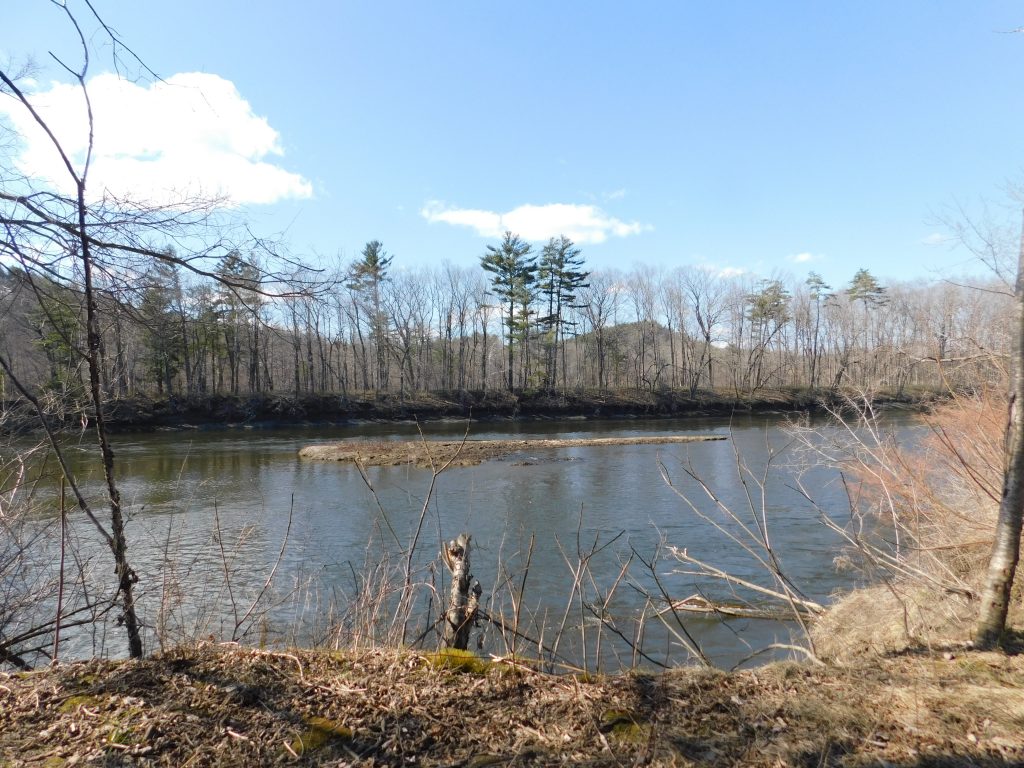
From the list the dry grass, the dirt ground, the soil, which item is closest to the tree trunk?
the dry grass

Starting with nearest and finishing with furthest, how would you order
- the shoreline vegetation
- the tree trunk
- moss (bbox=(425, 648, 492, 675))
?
moss (bbox=(425, 648, 492, 675)) → the tree trunk → the shoreline vegetation

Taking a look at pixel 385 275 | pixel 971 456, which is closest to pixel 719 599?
pixel 971 456

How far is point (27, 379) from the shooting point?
6.46 meters

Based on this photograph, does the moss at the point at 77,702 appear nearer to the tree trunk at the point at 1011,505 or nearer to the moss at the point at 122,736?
the moss at the point at 122,736

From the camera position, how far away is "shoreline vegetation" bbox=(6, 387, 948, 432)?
136 ft

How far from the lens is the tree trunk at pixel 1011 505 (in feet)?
12.1

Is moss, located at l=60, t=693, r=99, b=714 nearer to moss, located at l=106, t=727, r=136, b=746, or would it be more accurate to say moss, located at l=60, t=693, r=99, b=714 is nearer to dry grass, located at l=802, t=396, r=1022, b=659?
moss, located at l=106, t=727, r=136, b=746

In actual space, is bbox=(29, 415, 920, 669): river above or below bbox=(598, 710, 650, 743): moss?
below

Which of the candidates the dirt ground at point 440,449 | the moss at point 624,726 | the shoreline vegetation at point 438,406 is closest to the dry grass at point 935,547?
the moss at point 624,726

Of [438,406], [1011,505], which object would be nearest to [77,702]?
[1011,505]

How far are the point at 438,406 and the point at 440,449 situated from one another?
2357 cm

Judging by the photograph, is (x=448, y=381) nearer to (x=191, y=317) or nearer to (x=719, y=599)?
(x=719, y=599)

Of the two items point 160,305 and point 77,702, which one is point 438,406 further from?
point 77,702

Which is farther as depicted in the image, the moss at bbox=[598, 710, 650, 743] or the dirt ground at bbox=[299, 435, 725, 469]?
the dirt ground at bbox=[299, 435, 725, 469]
